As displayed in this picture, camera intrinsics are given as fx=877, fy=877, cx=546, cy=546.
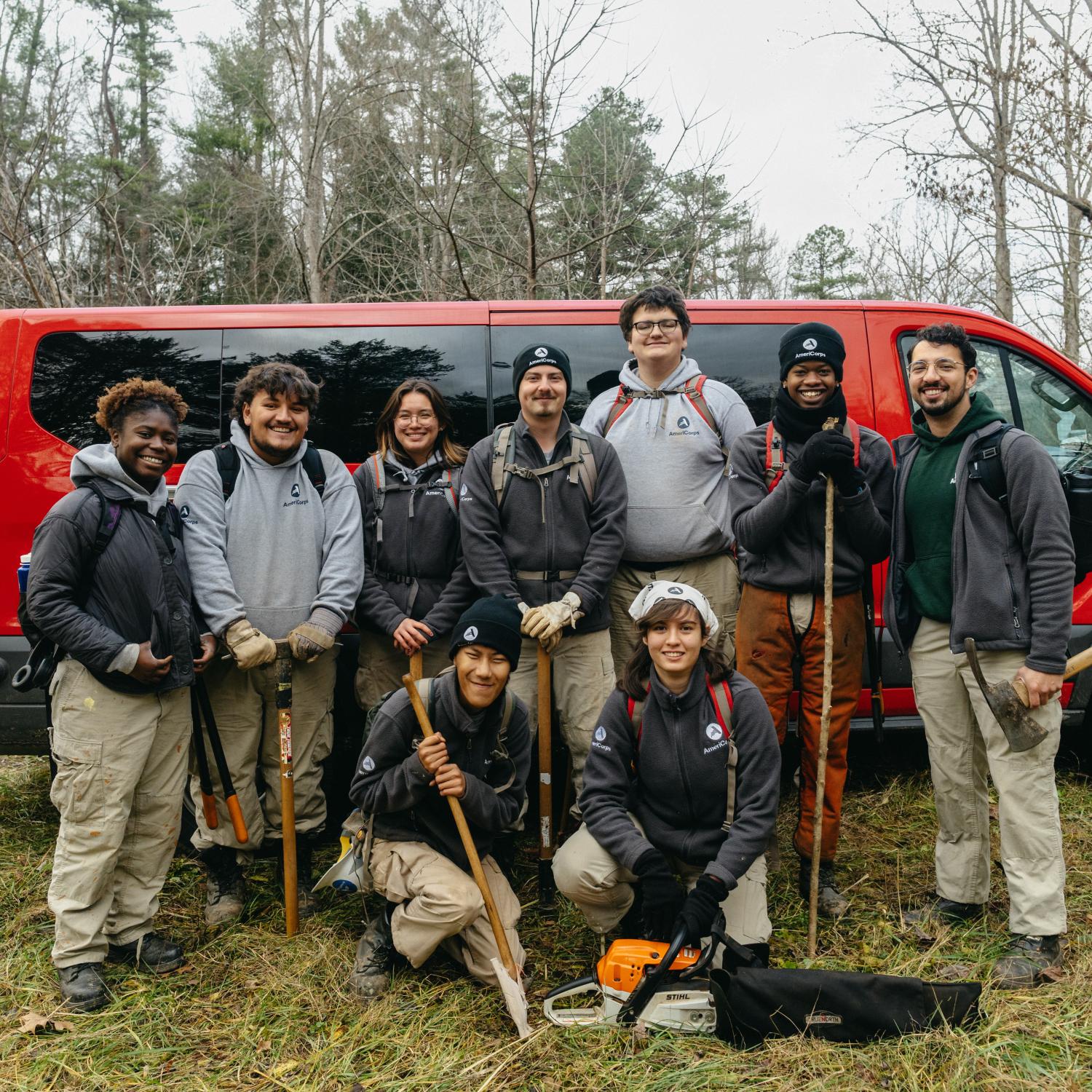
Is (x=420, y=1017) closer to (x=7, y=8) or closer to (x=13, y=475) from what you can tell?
(x=13, y=475)

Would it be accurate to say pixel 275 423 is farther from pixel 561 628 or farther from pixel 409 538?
pixel 561 628

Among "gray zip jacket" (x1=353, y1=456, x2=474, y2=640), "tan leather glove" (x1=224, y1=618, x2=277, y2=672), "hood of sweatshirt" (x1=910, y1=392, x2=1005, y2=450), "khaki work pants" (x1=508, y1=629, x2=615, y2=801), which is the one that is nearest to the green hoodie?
"hood of sweatshirt" (x1=910, y1=392, x2=1005, y2=450)

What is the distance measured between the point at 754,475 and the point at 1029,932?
1720mm

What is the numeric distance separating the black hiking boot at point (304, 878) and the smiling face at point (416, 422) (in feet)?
5.16

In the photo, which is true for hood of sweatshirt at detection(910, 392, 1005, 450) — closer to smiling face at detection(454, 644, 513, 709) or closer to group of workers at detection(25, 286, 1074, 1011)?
group of workers at detection(25, 286, 1074, 1011)

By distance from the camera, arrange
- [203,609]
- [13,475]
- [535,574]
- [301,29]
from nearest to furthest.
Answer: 1. [203,609]
2. [535,574]
3. [13,475]
4. [301,29]

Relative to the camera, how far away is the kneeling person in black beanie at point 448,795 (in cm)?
276

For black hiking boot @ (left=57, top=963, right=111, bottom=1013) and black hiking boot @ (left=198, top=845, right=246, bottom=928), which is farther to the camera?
black hiking boot @ (left=198, top=845, right=246, bottom=928)

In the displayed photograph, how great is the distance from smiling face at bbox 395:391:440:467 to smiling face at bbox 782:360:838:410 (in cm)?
135

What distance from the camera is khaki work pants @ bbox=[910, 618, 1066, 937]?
2.79 meters

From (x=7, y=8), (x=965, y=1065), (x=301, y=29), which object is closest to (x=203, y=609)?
(x=965, y=1065)

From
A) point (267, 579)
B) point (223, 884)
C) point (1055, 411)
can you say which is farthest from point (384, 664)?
point (1055, 411)

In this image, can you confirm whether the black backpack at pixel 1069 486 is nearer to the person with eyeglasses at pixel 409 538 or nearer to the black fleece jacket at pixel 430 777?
the black fleece jacket at pixel 430 777

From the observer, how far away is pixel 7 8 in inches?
500
